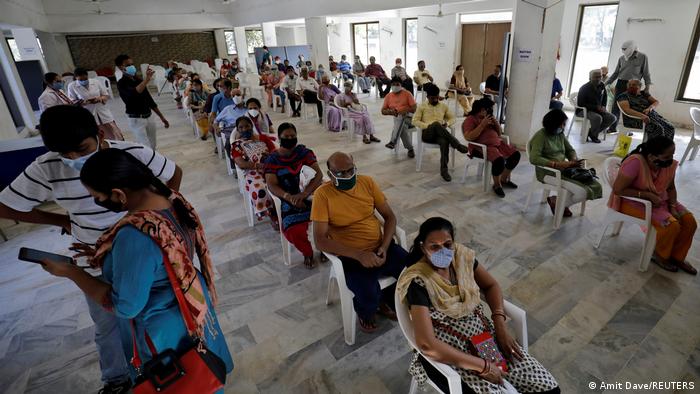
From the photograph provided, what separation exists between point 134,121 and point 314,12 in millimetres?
8191

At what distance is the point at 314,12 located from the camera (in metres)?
11.5

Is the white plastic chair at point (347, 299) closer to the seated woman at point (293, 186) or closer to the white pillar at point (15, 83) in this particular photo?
the seated woman at point (293, 186)

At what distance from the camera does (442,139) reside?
5.05 metres

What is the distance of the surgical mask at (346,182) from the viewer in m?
2.43

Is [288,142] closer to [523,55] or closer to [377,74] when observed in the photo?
[523,55]

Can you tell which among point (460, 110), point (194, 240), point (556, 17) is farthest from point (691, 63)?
point (194, 240)

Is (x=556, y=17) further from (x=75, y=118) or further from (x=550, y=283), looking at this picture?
(x=75, y=118)

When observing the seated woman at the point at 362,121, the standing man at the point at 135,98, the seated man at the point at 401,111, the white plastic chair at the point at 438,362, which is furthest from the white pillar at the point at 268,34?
the white plastic chair at the point at 438,362

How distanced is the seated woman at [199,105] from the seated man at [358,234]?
18.6 feet

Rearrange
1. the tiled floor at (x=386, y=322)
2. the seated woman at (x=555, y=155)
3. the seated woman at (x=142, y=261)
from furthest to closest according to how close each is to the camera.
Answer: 1. the seated woman at (x=555, y=155)
2. the tiled floor at (x=386, y=322)
3. the seated woman at (x=142, y=261)

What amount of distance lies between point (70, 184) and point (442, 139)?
13.9 ft

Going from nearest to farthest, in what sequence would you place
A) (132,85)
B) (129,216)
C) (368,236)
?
(129,216), (368,236), (132,85)

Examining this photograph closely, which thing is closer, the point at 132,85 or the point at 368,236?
the point at 368,236

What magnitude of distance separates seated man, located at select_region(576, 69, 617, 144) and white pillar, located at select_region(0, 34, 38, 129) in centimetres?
1115
